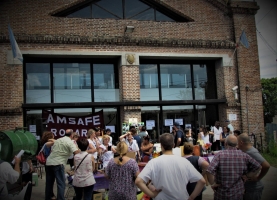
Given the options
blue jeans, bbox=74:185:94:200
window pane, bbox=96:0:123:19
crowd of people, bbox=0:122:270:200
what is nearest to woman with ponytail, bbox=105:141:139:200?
crowd of people, bbox=0:122:270:200

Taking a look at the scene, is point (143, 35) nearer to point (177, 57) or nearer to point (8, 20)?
point (177, 57)

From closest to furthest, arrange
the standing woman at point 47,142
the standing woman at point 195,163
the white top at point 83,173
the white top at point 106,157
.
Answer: the standing woman at point 195,163 → the white top at point 83,173 → the standing woman at point 47,142 → the white top at point 106,157

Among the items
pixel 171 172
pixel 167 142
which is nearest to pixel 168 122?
pixel 167 142

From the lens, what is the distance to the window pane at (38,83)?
13.3m

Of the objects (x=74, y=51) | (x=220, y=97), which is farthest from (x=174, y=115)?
(x=74, y=51)

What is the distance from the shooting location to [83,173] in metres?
5.68

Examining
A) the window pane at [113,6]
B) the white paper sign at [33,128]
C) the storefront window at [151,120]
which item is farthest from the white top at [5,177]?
the window pane at [113,6]

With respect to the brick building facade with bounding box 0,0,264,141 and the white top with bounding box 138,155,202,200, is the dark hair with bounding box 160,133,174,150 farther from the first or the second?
the brick building facade with bounding box 0,0,264,141

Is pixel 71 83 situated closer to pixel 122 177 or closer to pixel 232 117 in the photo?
pixel 232 117

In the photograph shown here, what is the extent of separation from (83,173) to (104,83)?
900cm

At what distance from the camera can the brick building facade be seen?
42.3 ft

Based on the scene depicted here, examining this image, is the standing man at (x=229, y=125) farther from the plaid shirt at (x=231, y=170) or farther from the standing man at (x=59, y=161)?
the plaid shirt at (x=231, y=170)

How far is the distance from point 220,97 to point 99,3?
7921mm

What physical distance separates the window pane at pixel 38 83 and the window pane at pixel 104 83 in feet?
7.37
